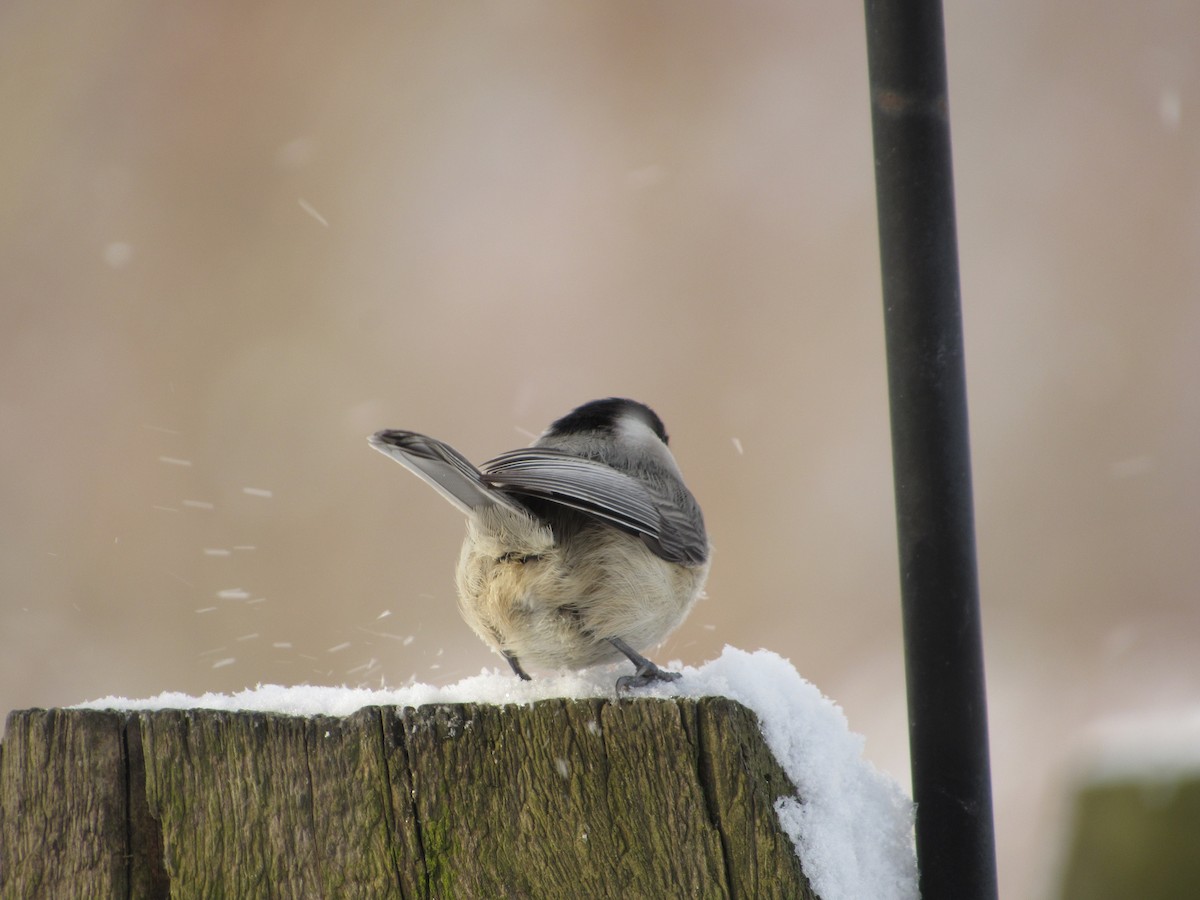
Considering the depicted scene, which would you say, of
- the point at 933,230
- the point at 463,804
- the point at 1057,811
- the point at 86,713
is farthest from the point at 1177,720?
the point at 86,713

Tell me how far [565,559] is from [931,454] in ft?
2.32

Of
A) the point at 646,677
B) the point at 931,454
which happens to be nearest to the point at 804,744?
the point at 646,677

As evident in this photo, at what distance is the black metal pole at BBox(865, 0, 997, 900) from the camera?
55.7 inches

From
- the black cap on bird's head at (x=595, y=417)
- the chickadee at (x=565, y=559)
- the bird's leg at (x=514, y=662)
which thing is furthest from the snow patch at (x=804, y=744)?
the black cap on bird's head at (x=595, y=417)

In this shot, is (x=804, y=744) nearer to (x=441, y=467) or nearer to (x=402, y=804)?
(x=402, y=804)

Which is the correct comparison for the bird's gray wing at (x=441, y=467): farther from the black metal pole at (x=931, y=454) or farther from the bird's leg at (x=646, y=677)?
the black metal pole at (x=931, y=454)

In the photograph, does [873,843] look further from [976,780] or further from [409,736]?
[409,736]

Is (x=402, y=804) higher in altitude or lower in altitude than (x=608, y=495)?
lower

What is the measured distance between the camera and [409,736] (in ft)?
4.24

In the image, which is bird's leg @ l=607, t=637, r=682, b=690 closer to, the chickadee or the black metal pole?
the chickadee

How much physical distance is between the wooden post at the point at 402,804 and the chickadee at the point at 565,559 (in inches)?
16.0

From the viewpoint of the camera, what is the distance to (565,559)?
6.19 ft

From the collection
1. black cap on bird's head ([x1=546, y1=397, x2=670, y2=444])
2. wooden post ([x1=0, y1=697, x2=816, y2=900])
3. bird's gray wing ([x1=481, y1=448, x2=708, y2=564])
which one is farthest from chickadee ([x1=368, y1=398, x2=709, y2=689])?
wooden post ([x1=0, y1=697, x2=816, y2=900])

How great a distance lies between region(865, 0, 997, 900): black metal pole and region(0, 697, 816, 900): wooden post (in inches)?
10.2
